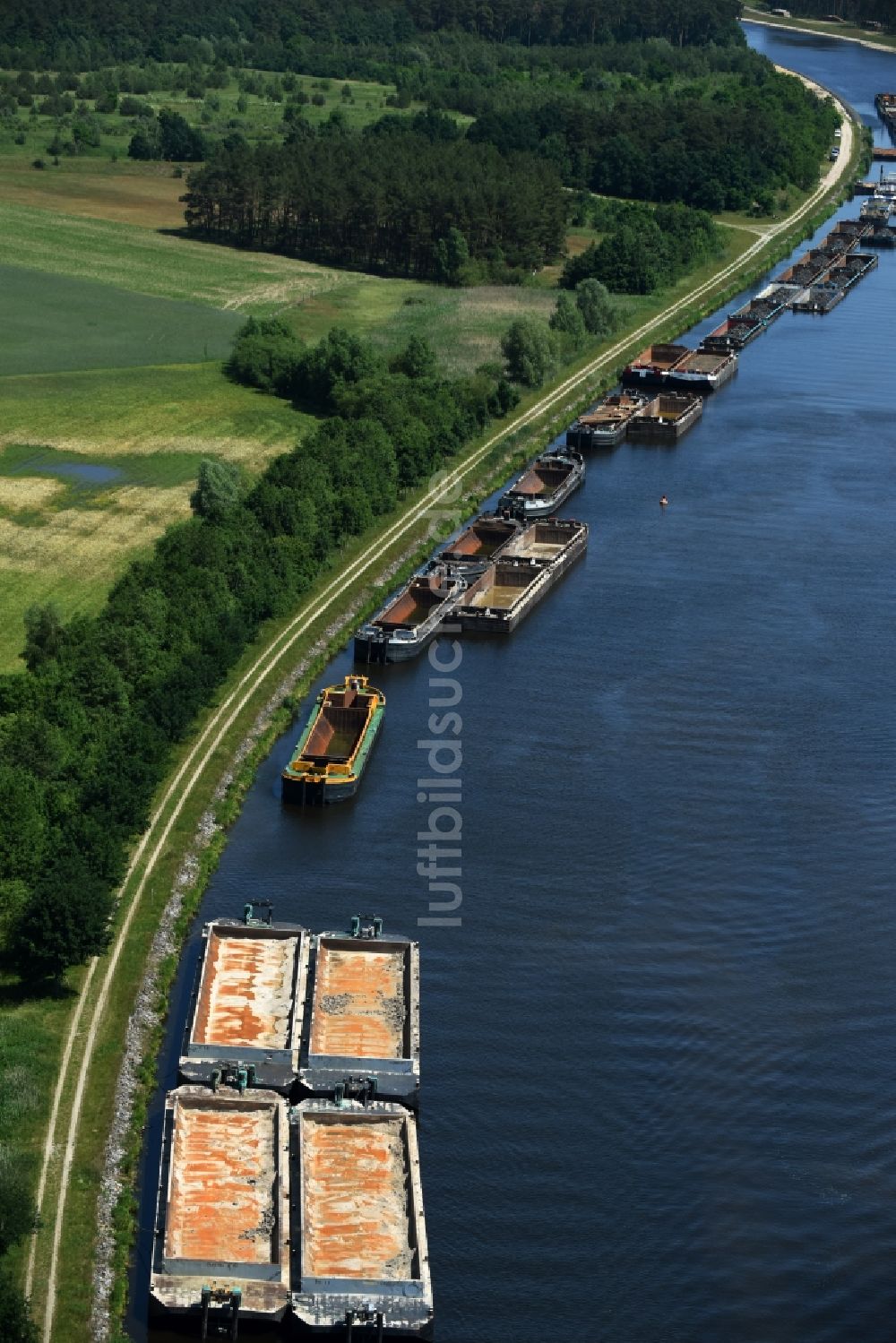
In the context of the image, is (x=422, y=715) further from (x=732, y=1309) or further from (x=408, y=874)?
(x=732, y=1309)

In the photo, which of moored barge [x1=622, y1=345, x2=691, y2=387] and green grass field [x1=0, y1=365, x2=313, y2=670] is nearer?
green grass field [x1=0, y1=365, x2=313, y2=670]

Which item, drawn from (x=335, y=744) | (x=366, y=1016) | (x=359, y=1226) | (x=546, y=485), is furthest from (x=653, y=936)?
(x=546, y=485)

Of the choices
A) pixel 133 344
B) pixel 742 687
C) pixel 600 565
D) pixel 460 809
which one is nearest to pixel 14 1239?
pixel 460 809

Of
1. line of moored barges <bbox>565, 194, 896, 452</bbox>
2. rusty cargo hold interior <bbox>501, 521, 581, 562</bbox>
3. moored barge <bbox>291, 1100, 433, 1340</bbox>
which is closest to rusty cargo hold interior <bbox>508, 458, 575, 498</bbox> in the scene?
rusty cargo hold interior <bbox>501, 521, 581, 562</bbox>

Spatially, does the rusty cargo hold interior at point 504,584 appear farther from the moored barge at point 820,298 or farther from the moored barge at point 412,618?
the moored barge at point 820,298

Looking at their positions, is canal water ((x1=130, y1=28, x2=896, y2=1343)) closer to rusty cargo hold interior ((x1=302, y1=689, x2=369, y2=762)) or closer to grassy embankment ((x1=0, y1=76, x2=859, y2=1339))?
rusty cargo hold interior ((x1=302, y1=689, x2=369, y2=762))

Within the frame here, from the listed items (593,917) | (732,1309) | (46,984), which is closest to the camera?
(732,1309)
